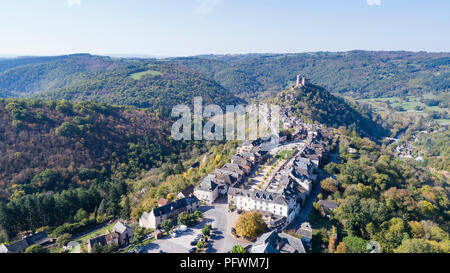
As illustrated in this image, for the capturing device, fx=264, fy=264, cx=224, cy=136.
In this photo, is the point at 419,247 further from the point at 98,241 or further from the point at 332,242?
the point at 98,241

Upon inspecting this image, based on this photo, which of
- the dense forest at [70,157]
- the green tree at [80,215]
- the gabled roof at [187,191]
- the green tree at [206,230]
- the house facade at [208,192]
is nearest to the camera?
the green tree at [206,230]

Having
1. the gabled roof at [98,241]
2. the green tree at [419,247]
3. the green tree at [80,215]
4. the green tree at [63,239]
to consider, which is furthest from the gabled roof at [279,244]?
the green tree at [80,215]

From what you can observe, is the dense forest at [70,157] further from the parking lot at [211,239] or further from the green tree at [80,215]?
the parking lot at [211,239]

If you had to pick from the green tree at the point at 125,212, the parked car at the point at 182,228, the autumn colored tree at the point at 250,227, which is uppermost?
the autumn colored tree at the point at 250,227

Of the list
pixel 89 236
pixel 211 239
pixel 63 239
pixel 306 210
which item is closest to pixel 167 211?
pixel 211 239

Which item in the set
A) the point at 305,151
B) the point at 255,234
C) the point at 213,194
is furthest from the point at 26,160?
the point at 305,151

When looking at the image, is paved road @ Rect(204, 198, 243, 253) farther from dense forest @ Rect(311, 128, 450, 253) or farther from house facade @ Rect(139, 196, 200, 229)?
dense forest @ Rect(311, 128, 450, 253)
